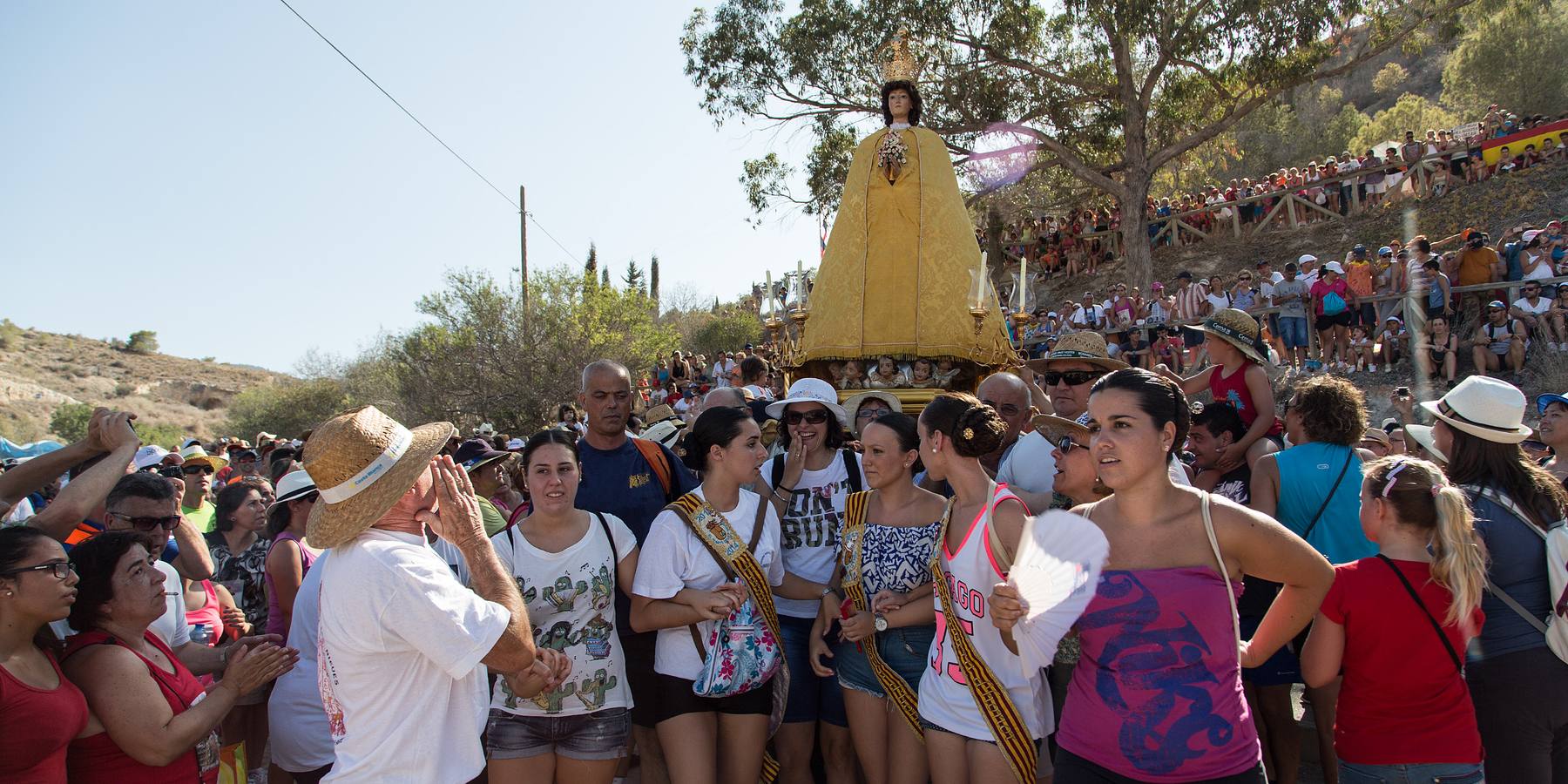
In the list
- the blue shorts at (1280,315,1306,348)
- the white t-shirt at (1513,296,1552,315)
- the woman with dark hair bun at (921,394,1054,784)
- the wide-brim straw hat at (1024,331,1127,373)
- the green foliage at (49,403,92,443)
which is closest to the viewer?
the woman with dark hair bun at (921,394,1054,784)

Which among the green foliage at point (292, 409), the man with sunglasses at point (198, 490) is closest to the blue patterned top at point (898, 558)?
the man with sunglasses at point (198, 490)

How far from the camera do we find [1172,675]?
2.50 m

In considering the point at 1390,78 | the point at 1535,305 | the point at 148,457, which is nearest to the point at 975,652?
the point at 148,457

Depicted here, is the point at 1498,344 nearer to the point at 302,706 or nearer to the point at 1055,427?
the point at 1055,427

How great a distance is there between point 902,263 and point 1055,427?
193 inches

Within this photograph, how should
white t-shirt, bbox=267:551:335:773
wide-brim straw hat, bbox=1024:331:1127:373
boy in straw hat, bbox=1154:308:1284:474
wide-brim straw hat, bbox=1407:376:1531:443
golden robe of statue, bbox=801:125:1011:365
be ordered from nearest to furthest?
wide-brim straw hat, bbox=1407:376:1531:443 → white t-shirt, bbox=267:551:335:773 → boy in straw hat, bbox=1154:308:1284:474 → wide-brim straw hat, bbox=1024:331:1127:373 → golden robe of statue, bbox=801:125:1011:365

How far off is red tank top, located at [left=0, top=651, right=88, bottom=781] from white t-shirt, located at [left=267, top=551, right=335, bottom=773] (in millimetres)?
1001

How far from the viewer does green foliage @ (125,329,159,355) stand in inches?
2131

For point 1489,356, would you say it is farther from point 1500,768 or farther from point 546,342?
point 546,342

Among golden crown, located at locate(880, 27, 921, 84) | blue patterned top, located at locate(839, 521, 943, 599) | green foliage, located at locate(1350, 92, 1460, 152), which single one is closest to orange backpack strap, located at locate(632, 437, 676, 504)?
blue patterned top, located at locate(839, 521, 943, 599)

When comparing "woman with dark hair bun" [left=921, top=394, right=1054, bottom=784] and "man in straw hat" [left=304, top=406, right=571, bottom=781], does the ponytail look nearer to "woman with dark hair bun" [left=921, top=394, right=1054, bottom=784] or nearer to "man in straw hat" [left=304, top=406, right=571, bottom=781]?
"woman with dark hair bun" [left=921, top=394, right=1054, bottom=784]

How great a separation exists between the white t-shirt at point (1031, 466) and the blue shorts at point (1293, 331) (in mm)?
10825

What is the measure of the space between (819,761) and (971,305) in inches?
161

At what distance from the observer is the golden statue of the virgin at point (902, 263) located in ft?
27.7
